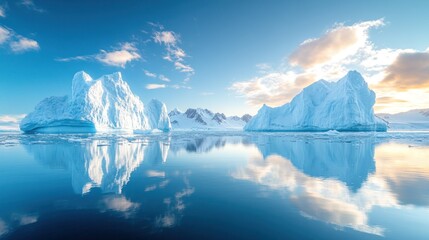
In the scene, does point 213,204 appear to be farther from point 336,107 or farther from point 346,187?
point 336,107

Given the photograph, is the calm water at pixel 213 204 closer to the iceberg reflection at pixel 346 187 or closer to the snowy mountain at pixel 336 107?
the iceberg reflection at pixel 346 187

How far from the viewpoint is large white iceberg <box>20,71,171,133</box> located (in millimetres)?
49125

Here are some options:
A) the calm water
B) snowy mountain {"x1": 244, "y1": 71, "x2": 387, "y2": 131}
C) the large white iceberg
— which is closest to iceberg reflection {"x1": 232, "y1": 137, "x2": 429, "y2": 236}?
the calm water

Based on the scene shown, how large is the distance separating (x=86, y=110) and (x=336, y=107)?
62.7 meters

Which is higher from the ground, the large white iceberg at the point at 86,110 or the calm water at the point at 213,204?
the large white iceberg at the point at 86,110

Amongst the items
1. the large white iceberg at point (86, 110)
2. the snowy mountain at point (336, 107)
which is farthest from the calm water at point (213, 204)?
the snowy mountain at point (336, 107)

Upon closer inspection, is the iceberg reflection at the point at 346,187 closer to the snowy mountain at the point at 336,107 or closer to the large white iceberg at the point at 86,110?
the snowy mountain at the point at 336,107

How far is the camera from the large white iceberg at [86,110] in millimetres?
49125

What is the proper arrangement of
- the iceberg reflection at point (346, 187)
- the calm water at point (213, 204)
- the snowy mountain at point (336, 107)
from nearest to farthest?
Answer: the calm water at point (213, 204)
the iceberg reflection at point (346, 187)
the snowy mountain at point (336, 107)

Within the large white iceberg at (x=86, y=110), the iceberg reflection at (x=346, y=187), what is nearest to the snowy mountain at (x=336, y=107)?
the iceberg reflection at (x=346, y=187)

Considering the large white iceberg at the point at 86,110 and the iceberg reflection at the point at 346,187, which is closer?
the iceberg reflection at the point at 346,187

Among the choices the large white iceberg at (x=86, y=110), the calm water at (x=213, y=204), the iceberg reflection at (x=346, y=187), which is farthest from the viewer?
the large white iceberg at (x=86, y=110)

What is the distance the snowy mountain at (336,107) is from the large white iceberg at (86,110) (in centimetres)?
5385

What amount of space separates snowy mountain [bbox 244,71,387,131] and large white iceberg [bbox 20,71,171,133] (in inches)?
→ 2120
